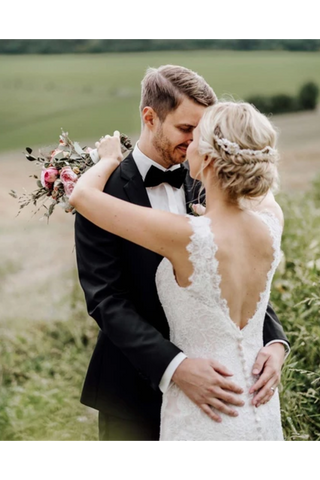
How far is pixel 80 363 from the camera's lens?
225 inches

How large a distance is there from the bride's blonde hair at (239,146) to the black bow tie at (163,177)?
0.42 meters

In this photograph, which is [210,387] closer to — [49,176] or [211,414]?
[211,414]

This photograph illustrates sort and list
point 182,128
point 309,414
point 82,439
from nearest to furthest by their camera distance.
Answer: point 182,128, point 309,414, point 82,439

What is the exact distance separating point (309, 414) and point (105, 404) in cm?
173

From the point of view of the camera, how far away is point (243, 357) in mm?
2477

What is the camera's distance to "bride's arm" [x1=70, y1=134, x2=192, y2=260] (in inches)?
91.5

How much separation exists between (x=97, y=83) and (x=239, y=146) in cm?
1070

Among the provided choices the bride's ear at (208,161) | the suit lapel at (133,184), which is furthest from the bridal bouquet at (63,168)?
the bride's ear at (208,161)

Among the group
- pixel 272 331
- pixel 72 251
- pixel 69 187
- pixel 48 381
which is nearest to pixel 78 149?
pixel 69 187

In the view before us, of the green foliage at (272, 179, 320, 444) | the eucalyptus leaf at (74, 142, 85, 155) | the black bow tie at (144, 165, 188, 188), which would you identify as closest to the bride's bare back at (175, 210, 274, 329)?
the black bow tie at (144, 165, 188, 188)

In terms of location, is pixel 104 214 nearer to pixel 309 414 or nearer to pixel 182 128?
pixel 182 128

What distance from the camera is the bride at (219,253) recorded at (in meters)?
2.34
